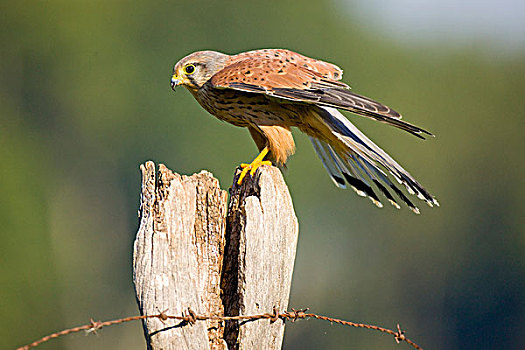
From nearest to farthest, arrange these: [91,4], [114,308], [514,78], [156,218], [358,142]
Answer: [156,218], [358,142], [114,308], [91,4], [514,78]

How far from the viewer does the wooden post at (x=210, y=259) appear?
2.54m

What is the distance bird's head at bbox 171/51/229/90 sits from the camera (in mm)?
Answer: 4051

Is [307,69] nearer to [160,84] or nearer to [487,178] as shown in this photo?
[160,84]

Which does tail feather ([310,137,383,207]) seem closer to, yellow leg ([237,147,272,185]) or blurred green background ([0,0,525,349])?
yellow leg ([237,147,272,185])

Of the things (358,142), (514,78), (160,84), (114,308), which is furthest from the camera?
(514,78)

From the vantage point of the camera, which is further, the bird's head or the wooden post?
the bird's head

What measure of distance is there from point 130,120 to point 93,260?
501cm

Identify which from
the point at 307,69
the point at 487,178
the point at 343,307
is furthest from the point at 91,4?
the point at 307,69

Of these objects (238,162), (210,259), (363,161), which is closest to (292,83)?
(363,161)

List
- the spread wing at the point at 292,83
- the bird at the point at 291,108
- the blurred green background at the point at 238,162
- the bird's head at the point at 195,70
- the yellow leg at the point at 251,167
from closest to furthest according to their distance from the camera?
the yellow leg at the point at 251,167 → the spread wing at the point at 292,83 → the bird at the point at 291,108 → the bird's head at the point at 195,70 → the blurred green background at the point at 238,162

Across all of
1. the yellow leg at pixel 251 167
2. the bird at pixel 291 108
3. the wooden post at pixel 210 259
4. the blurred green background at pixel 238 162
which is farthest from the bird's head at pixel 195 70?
the blurred green background at pixel 238 162

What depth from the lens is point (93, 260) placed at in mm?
20531

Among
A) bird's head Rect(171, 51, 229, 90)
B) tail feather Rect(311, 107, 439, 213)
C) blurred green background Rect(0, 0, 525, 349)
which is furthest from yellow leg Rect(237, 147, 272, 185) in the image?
blurred green background Rect(0, 0, 525, 349)

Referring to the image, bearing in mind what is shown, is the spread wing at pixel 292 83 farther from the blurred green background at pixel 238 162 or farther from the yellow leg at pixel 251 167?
the blurred green background at pixel 238 162
